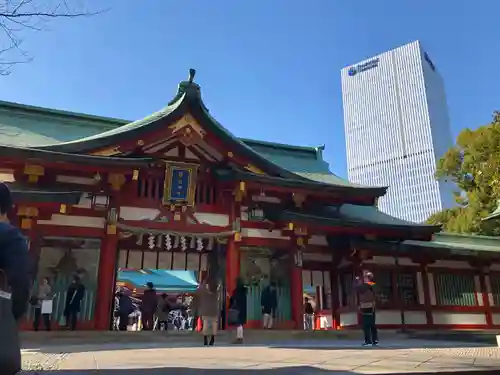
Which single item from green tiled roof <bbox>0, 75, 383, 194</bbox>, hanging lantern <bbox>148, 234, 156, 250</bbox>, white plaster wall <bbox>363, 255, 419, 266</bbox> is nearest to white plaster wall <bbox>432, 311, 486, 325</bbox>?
white plaster wall <bbox>363, 255, 419, 266</bbox>

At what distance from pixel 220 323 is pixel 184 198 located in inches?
162

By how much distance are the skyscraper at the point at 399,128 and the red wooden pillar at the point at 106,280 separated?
338 ft

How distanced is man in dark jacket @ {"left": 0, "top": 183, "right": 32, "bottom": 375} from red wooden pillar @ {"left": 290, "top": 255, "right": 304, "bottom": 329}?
40.7 feet

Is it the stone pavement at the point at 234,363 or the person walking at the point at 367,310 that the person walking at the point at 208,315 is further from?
the person walking at the point at 367,310

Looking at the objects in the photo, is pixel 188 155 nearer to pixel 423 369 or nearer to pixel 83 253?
pixel 83 253

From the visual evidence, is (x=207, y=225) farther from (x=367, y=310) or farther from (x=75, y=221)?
(x=367, y=310)

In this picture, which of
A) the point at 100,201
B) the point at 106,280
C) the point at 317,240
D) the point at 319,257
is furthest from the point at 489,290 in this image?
the point at 100,201

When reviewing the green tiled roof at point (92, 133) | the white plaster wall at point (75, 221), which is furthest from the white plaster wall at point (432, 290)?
the white plaster wall at point (75, 221)

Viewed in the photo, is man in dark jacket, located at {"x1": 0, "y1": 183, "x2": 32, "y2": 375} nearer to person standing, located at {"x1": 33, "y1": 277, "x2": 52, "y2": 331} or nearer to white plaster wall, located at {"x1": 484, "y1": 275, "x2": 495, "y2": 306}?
person standing, located at {"x1": 33, "y1": 277, "x2": 52, "y2": 331}

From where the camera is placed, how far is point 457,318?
59.0ft

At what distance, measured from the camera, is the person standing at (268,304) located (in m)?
14.3

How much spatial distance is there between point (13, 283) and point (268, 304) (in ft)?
39.7

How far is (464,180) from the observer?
28.5 m

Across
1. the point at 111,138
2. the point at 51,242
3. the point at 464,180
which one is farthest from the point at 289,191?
the point at 464,180
